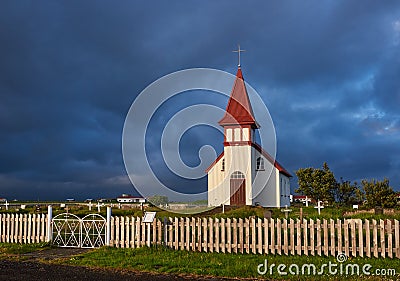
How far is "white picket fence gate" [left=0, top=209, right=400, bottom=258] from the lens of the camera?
40.7 feet

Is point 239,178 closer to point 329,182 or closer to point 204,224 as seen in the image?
point 329,182

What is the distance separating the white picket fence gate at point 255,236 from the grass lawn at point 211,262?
423 mm

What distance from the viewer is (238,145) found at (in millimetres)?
43844

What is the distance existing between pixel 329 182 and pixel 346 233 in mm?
39164

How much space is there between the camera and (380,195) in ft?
132

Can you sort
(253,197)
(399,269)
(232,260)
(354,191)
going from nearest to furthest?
1. (399,269)
2. (232,260)
3. (253,197)
4. (354,191)

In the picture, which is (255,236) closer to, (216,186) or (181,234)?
(181,234)

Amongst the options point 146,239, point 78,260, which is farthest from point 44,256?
point 146,239

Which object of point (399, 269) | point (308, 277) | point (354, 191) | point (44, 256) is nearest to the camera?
point (308, 277)

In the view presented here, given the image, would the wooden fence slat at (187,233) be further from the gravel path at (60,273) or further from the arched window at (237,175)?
the arched window at (237,175)

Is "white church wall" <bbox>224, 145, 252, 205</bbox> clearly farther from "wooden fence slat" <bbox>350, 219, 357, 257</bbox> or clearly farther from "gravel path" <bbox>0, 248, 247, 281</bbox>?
"gravel path" <bbox>0, 248, 247, 281</bbox>

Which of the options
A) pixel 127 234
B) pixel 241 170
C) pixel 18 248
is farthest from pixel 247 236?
pixel 241 170

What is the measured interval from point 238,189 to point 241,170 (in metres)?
2.01

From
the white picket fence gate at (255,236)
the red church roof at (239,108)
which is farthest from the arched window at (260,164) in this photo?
the white picket fence gate at (255,236)
